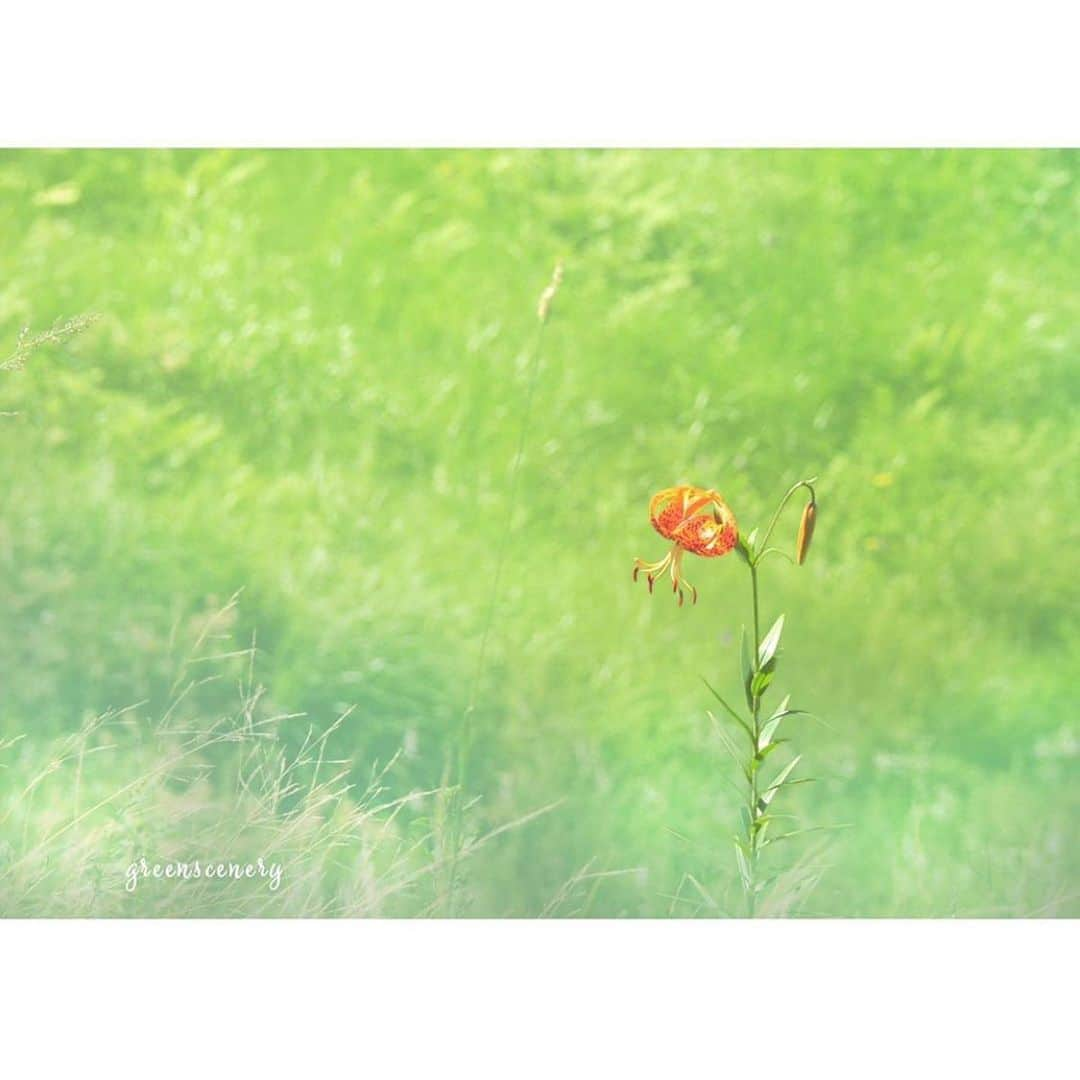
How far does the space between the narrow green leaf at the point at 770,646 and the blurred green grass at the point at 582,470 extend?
207mm

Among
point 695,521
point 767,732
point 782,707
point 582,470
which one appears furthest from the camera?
point 582,470

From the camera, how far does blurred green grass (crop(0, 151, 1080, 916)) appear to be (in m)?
2.93

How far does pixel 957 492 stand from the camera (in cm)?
300

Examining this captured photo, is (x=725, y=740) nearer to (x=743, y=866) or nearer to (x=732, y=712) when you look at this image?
(x=732, y=712)

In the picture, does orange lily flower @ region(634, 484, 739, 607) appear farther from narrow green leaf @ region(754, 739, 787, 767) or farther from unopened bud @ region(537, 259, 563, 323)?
unopened bud @ region(537, 259, 563, 323)

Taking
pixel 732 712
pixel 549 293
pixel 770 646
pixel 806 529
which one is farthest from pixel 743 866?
pixel 549 293

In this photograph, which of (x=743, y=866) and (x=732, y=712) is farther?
(x=743, y=866)

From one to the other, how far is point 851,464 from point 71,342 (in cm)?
176

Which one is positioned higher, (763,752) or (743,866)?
(763,752)

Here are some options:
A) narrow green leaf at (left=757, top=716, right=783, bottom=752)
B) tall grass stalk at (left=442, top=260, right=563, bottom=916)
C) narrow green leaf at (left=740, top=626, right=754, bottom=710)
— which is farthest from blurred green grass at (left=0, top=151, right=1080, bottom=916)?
narrow green leaf at (left=740, top=626, right=754, bottom=710)

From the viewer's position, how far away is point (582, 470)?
2.99 m

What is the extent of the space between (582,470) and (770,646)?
0.59 metres

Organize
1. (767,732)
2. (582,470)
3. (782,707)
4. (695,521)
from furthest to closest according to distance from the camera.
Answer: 1. (582,470)
2. (782,707)
3. (767,732)
4. (695,521)

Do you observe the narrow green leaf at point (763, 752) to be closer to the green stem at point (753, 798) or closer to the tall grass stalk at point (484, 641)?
the green stem at point (753, 798)
